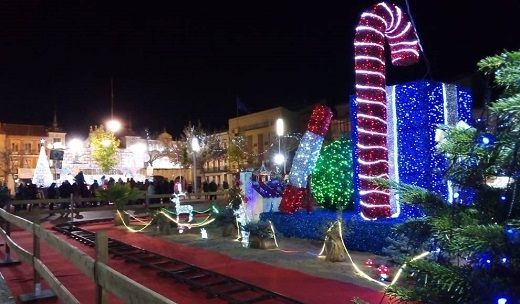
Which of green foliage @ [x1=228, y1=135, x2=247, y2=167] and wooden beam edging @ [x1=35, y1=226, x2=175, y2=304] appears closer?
wooden beam edging @ [x1=35, y1=226, x2=175, y2=304]

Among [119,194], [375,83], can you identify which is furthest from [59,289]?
[119,194]

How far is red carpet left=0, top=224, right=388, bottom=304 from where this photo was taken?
21.3 ft

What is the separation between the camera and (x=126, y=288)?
271cm

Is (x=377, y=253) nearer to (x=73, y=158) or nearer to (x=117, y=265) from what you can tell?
(x=117, y=265)

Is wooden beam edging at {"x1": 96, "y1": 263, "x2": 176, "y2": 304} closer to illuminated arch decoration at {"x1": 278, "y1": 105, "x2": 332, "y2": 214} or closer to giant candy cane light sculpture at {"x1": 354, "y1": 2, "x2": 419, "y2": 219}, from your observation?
giant candy cane light sculpture at {"x1": 354, "y1": 2, "x2": 419, "y2": 219}

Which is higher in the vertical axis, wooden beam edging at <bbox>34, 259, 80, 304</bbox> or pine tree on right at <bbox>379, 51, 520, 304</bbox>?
pine tree on right at <bbox>379, 51, 520, 304</bbox>

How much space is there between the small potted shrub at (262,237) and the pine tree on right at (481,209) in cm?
837

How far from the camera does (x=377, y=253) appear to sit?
31.1 feet

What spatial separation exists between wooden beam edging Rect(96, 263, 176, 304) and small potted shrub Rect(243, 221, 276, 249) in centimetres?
753

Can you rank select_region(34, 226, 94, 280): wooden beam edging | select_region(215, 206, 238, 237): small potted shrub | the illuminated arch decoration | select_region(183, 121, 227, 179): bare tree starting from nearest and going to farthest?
select_region(34, 226, 94, 280): wooden beam edging, the illuminated arch decoration, select_region(215, 206, 238, 237): small potted shrub, select_region(183, 121, 227, 179): bare tree

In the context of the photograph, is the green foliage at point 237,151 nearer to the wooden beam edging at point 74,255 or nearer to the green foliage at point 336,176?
the green foliage at point 336,176

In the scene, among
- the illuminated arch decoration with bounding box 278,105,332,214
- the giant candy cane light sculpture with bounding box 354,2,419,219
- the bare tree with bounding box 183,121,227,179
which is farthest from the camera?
the bare tree with bounding box 183,121,227,179

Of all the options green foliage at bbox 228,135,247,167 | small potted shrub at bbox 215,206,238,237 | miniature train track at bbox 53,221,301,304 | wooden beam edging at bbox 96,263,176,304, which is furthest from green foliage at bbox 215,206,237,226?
green foliage at bbox 228,135,247,167

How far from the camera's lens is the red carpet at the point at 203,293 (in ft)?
21.3
